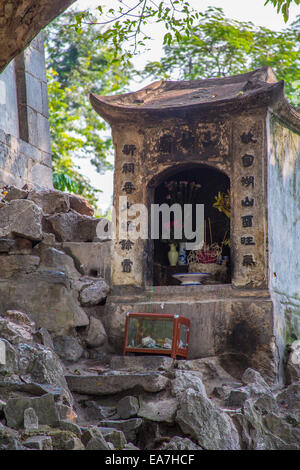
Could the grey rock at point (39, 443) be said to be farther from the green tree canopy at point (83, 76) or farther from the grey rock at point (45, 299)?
the green tree canopy at point (83, 76)

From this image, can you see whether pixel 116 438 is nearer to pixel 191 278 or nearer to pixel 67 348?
pixel 67 348

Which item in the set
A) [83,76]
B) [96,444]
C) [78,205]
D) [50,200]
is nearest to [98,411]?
[96,444]

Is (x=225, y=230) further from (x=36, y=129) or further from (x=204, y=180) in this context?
(x=36, y=129)

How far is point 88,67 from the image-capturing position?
1922 centimetres

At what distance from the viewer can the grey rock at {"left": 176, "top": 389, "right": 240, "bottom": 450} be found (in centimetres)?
572

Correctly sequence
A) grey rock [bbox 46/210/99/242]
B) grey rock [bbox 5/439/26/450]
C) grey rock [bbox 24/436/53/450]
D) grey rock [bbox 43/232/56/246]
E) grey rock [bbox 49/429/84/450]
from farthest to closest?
grey rock [bbox 46/210/99/242]
grey rock [bbox 43/232/56/246]
grey rock [bbox 49/429/84/450]
grey rock [bbox 24/436/53/450]
grey rock [bbox 5/439/26/450]

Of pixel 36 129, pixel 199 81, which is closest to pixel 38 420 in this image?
pixel 199 81

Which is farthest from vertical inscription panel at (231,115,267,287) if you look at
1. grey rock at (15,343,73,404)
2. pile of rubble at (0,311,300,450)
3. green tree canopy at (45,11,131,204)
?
green tree canopy at (45,11,131,204)

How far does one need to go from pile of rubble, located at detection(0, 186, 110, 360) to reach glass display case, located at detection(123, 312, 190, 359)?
0.44 meters

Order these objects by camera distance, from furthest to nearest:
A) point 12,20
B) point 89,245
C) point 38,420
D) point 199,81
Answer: point 199,81, point 89,245, point 38,420, point 12,20

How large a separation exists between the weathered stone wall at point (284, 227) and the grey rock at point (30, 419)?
10.4 feet

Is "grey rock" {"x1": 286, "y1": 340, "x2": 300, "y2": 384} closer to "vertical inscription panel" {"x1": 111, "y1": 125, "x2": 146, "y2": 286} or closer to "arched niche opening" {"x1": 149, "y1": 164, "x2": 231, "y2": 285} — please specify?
"arched niche opening" {"x1": 149, "y1": 164, "x2": 231, "y2": 285}

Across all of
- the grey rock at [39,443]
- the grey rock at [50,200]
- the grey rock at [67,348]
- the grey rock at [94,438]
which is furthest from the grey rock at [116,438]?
the grey rock at [50,200]
